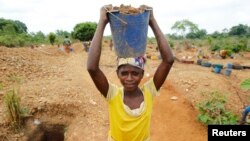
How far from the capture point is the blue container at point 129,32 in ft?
6.00

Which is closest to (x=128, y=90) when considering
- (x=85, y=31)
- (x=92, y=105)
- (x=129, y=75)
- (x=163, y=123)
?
(x=129, y=75)

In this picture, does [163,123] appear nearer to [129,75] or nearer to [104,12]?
[129,75]

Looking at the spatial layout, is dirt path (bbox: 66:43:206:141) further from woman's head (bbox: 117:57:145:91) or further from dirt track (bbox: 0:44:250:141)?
woman's head (bbox: 117:57:145:91)

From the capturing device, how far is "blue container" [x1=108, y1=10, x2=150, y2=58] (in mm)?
1829

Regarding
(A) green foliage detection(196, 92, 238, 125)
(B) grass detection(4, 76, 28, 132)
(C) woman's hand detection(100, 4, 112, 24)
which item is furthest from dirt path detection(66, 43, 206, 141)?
(C) woman's hand detection(100, 4, 112, 24)

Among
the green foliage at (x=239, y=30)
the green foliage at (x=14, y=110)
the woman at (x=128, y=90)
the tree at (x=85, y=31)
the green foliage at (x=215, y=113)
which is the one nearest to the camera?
the woman at (x=128, y=90)

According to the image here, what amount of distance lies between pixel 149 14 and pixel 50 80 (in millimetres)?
5070

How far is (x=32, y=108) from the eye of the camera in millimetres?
4848

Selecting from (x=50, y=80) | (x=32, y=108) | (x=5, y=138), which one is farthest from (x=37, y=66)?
(x=5, y=138)

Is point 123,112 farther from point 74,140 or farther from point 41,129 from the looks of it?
point 41,129

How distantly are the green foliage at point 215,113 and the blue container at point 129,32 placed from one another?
10.1 ft

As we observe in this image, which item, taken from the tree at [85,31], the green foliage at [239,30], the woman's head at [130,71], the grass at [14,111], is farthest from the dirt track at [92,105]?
the green foliage at [239,30]

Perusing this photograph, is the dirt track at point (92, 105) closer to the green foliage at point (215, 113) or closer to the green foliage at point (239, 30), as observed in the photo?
the green foliage at point (215, 113)

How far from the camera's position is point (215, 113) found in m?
4.85
